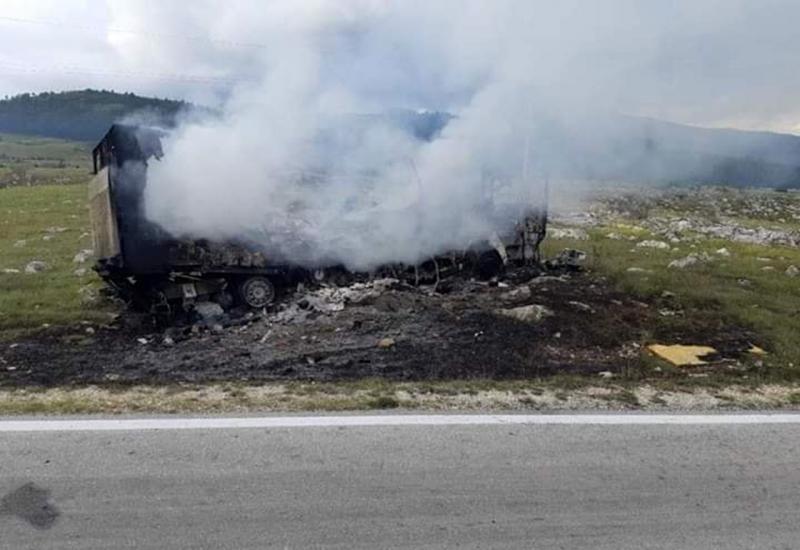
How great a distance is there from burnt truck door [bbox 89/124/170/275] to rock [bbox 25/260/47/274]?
4.95 metres

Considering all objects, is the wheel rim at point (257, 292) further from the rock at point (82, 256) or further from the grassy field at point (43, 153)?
the grassy field at point (43, 153)

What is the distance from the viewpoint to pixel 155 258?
10.1 m

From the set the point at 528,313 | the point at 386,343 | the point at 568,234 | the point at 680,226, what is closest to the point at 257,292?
the point at 386,343

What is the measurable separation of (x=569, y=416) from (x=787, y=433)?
1533 mm

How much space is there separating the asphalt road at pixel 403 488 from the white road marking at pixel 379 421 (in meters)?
0.10

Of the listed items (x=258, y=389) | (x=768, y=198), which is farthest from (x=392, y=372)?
(x=768, y=198)

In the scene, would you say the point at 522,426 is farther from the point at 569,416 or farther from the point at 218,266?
Answer: the point at 218,266

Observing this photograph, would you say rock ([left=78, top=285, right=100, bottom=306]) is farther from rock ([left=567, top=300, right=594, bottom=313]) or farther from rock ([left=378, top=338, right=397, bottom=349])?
rock ([left=567, top=300, right=594, bottom=313])

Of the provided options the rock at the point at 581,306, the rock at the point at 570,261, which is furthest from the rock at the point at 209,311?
the rock at the point at 570,261

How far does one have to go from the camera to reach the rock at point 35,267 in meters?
14.0

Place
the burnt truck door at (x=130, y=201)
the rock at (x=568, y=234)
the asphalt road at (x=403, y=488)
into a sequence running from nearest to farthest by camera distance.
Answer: the asphalt road at (x=403, y=488) → the burnt truck door at (x=130, y=201) → the rock at (x=568, y=234)

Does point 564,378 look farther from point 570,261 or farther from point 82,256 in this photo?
point 82,256

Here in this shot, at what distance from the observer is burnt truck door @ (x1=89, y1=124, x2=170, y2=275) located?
9859mm

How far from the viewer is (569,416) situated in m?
5.30
